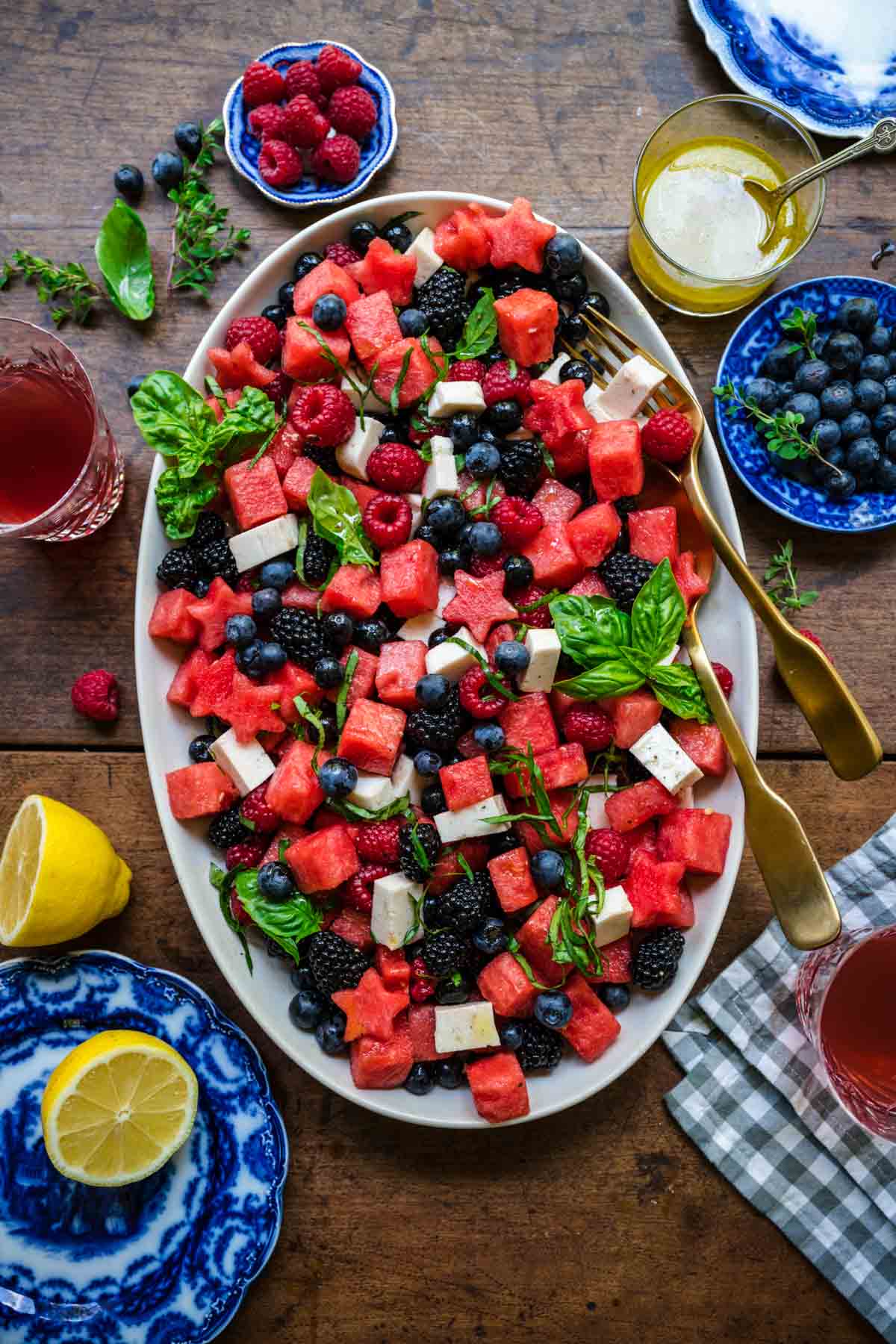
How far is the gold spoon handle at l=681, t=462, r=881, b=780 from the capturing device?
1.84 m

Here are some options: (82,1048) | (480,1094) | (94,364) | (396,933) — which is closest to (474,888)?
(396,933)

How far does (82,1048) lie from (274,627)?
91cm

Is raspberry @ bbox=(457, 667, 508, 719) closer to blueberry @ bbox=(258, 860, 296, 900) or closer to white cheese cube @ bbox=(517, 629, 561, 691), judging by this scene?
white cheese cube @ bbox=(517, 629, 561, 691)

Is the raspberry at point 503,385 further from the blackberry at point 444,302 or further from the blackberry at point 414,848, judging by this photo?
the blackberry at point 414,848

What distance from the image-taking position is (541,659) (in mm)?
1898

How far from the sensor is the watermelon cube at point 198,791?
198 centimetres

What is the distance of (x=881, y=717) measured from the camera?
2270 millimetres

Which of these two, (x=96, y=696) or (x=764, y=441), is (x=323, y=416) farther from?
A: (x=764, y=441)

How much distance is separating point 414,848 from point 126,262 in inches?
57.5

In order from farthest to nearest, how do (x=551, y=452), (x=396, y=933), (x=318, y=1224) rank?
1. (x=318, y=1224)
2. (x=551, y=452)
3. (x=396, y=933)

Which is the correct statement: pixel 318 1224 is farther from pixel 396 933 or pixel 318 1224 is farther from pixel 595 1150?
pixel 396 933

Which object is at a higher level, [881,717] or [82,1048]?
[881,717]

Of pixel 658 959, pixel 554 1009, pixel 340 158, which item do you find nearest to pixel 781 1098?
pixel 658 959

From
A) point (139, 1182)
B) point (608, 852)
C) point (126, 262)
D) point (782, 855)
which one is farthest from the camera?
point (126, 262)
